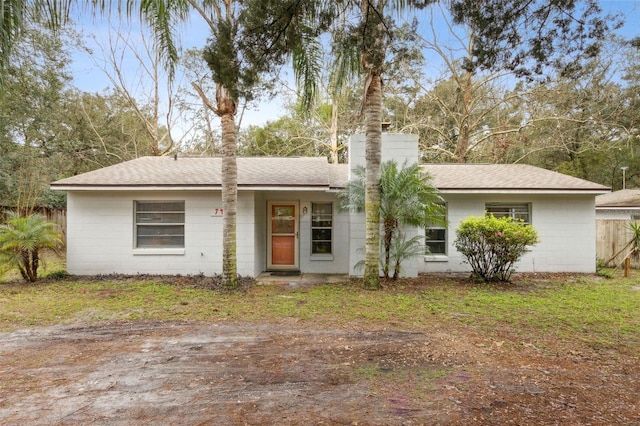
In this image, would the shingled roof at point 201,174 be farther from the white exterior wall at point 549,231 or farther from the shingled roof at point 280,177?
the white exterior wall at point 549,231

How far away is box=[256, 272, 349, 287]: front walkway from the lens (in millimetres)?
9344

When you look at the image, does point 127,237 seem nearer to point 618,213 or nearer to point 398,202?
point 398,202

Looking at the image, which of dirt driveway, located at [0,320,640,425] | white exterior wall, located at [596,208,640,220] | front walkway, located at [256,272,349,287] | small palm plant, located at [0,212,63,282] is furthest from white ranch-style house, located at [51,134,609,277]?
white exterior wall, located at [596,208,640,220]

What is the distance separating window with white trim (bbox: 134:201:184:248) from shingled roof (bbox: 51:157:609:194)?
2.57ft

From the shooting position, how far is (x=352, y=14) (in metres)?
5.43

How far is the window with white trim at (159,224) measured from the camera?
400 inches

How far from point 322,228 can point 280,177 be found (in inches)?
82.6

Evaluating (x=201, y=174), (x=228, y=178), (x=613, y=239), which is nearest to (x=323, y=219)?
(x=228, y=178)

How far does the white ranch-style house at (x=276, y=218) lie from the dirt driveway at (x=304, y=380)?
4.73m

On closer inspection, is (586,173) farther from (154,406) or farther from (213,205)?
(154,406)

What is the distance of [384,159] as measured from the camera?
32.1ft

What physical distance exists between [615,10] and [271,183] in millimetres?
7405

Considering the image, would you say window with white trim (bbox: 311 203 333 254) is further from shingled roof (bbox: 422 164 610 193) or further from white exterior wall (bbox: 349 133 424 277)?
shingled roof (bbox: 422 164 610 193)

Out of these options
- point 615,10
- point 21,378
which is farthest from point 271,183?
point 615,10
